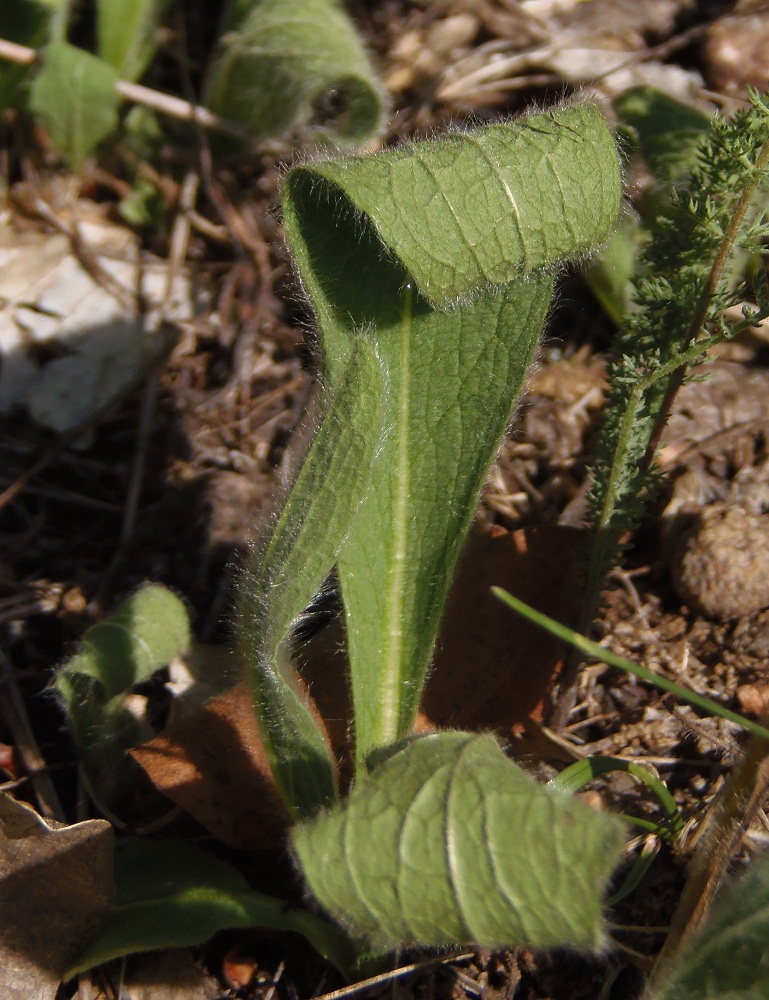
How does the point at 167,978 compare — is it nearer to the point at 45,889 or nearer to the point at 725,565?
the point at 45,889

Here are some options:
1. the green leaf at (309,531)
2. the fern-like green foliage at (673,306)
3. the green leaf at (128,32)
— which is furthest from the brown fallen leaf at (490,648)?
the green leaf at (128,32)

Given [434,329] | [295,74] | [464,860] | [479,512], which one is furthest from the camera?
[295,74]

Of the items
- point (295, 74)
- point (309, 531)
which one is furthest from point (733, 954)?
point (295, 74)

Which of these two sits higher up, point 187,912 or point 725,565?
point 725,565

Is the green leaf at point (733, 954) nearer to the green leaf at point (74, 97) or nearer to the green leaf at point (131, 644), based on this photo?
the green leaf at point (131, 644)

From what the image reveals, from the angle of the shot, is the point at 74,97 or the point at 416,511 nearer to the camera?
the point at 416,511

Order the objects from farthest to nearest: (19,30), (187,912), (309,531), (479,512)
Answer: (19,30) → (479,512) → (187,912) → (309,531)

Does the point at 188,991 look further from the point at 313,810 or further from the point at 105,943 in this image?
the point at 313,810

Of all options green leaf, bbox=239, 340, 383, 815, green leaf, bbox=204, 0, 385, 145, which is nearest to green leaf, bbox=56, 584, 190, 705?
green leaf, bbox=239, 340, 383, 815

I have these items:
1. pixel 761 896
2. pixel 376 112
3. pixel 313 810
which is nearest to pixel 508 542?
pixel 313 810
